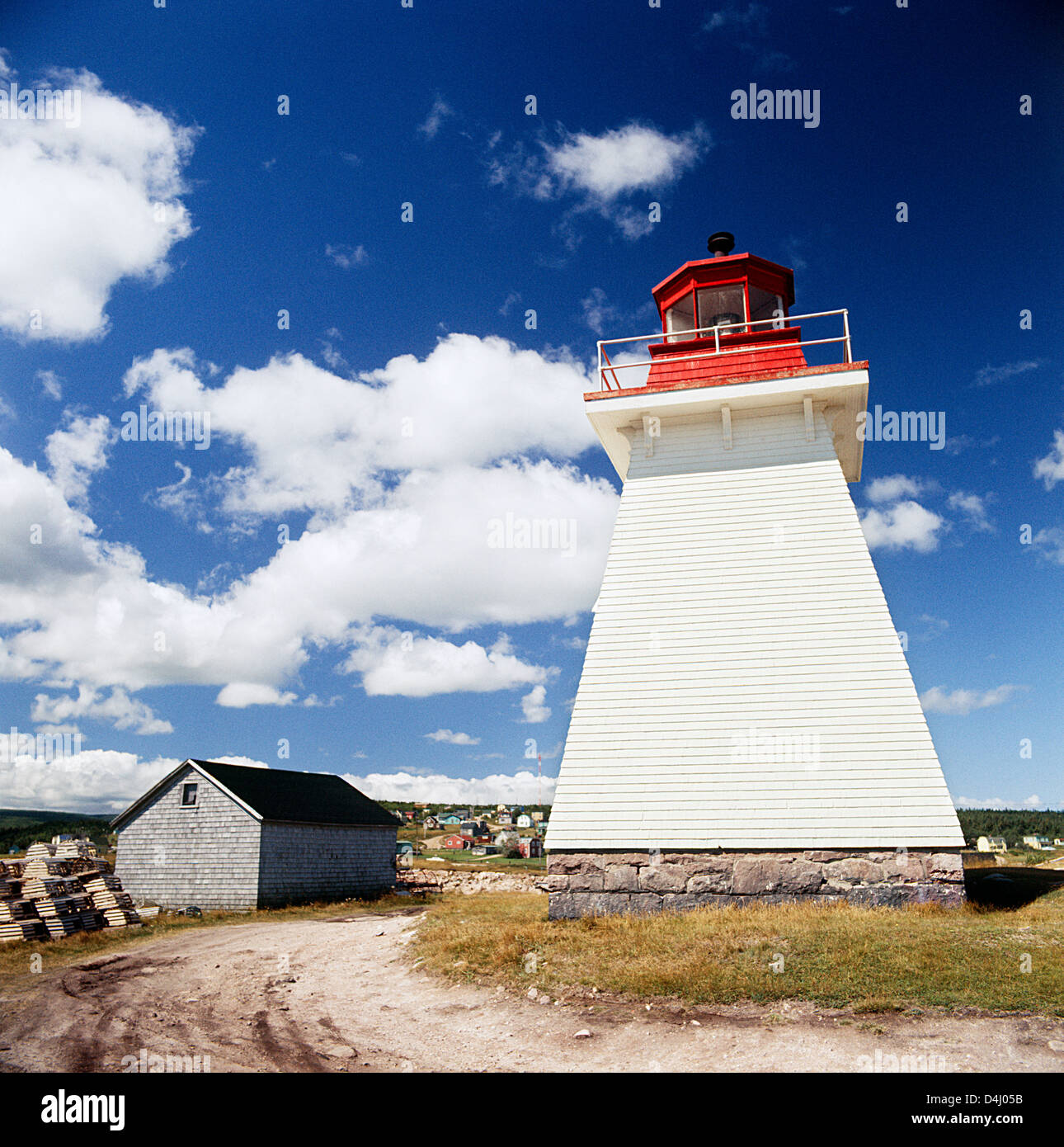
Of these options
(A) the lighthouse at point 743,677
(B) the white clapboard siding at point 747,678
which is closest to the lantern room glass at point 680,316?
(A) the lighthouse at point 743,677

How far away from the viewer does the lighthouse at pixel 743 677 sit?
12680 mm

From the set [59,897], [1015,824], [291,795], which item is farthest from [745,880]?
[1015,824]

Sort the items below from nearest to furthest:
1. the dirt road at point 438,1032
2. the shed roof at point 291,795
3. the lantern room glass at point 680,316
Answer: the dirt road at point 438,1032, the lantern room glass at point 680,316, the shed roof at point 291,795

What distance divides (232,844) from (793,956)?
25.5 metres

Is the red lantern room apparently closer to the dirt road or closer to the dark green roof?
the dirt road

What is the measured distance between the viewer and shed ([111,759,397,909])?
28.6 metres

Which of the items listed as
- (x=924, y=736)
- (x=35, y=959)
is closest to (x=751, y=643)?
(x=924, y=736)

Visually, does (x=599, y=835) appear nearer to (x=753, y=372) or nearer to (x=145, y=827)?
(x=753, y=372)

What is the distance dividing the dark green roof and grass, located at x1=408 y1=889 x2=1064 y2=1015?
64.1 feet

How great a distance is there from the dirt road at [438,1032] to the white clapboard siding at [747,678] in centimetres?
433

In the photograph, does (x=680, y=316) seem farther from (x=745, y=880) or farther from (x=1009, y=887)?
(x=1009, y=887)

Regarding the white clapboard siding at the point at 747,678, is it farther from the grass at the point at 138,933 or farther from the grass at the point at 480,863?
the grass at the point at 480,863

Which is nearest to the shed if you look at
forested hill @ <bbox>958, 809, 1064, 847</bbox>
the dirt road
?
the dirt road
